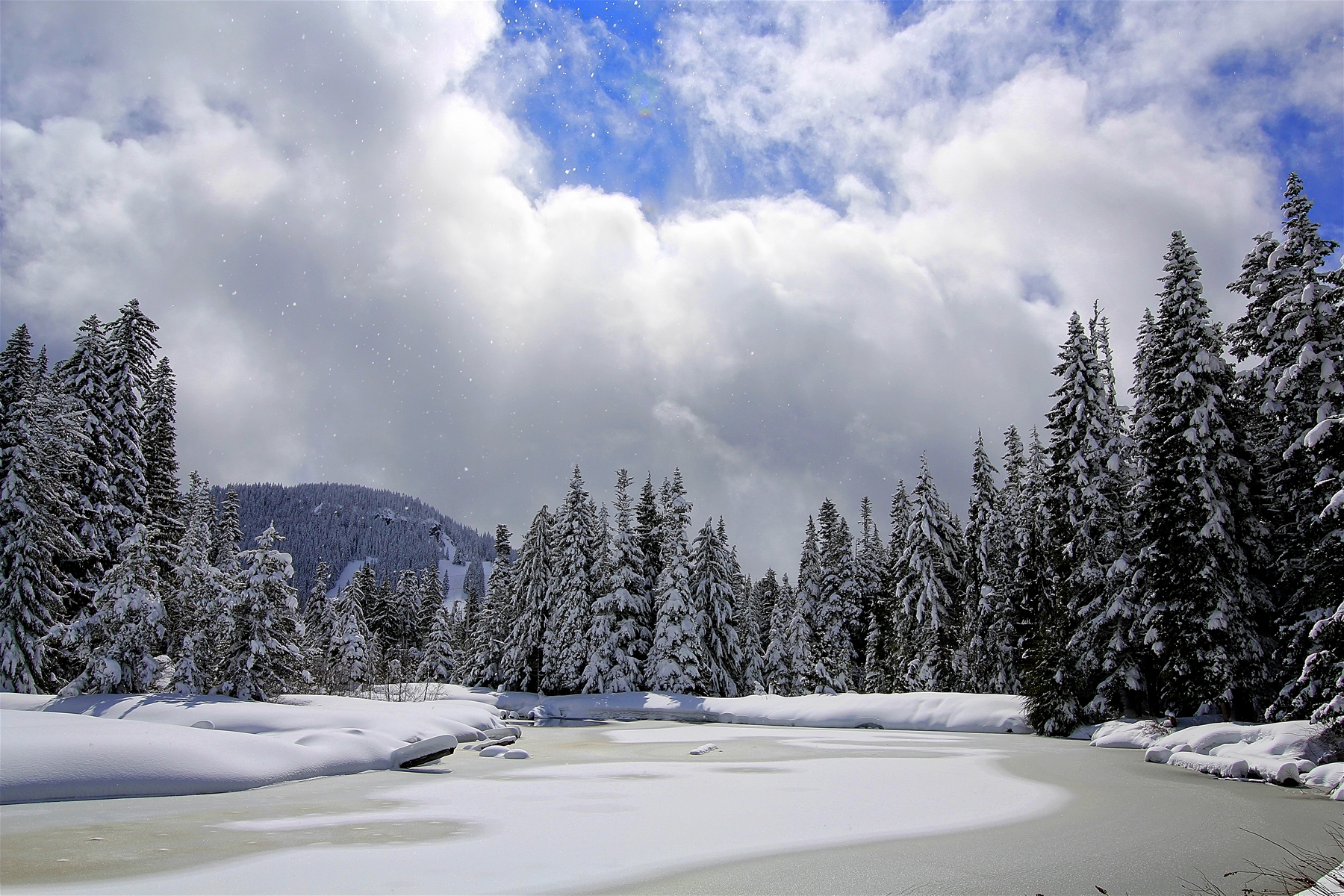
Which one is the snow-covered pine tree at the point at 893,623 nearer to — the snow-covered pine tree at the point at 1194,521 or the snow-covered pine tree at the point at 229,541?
the snow-covered pine tree at the point at 1194,521

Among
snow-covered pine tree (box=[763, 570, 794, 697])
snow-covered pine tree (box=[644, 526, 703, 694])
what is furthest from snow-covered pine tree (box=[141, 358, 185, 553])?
snow-covered pine tree (box=[763, 570, 794, 697])

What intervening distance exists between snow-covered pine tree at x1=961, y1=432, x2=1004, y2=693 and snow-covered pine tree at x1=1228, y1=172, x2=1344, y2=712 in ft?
49.3

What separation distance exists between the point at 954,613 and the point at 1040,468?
12120mm

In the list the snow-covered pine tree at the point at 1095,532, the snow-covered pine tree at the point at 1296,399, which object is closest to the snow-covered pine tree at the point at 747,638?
the snow-covered pine tree at the point at 1095,532

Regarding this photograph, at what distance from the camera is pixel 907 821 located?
33.8 ft

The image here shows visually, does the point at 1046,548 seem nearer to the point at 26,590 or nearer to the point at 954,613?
the point at 954,613

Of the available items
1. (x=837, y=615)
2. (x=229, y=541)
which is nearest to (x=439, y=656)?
(x=837, y=615)

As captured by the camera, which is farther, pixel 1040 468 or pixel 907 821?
pixel 1040 468

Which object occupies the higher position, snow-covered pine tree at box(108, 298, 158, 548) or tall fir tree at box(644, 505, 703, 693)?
snow-covered pine tree at box(108, 298, 158, 548)

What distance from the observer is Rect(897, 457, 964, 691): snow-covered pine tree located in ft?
141

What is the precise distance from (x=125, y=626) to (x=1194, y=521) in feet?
120

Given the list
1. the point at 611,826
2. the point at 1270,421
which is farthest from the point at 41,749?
the point at 1270,421

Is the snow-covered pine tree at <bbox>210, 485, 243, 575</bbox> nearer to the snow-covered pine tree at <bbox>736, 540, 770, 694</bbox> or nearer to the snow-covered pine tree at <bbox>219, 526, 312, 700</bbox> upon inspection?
the snow-covered pine tree at <bbox>219, 526, 312, 700</bbox>

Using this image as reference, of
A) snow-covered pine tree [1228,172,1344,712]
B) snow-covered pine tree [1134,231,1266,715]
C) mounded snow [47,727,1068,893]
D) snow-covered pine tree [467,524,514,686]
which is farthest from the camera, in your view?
snow-covered pine tree [467,524,514,686]
